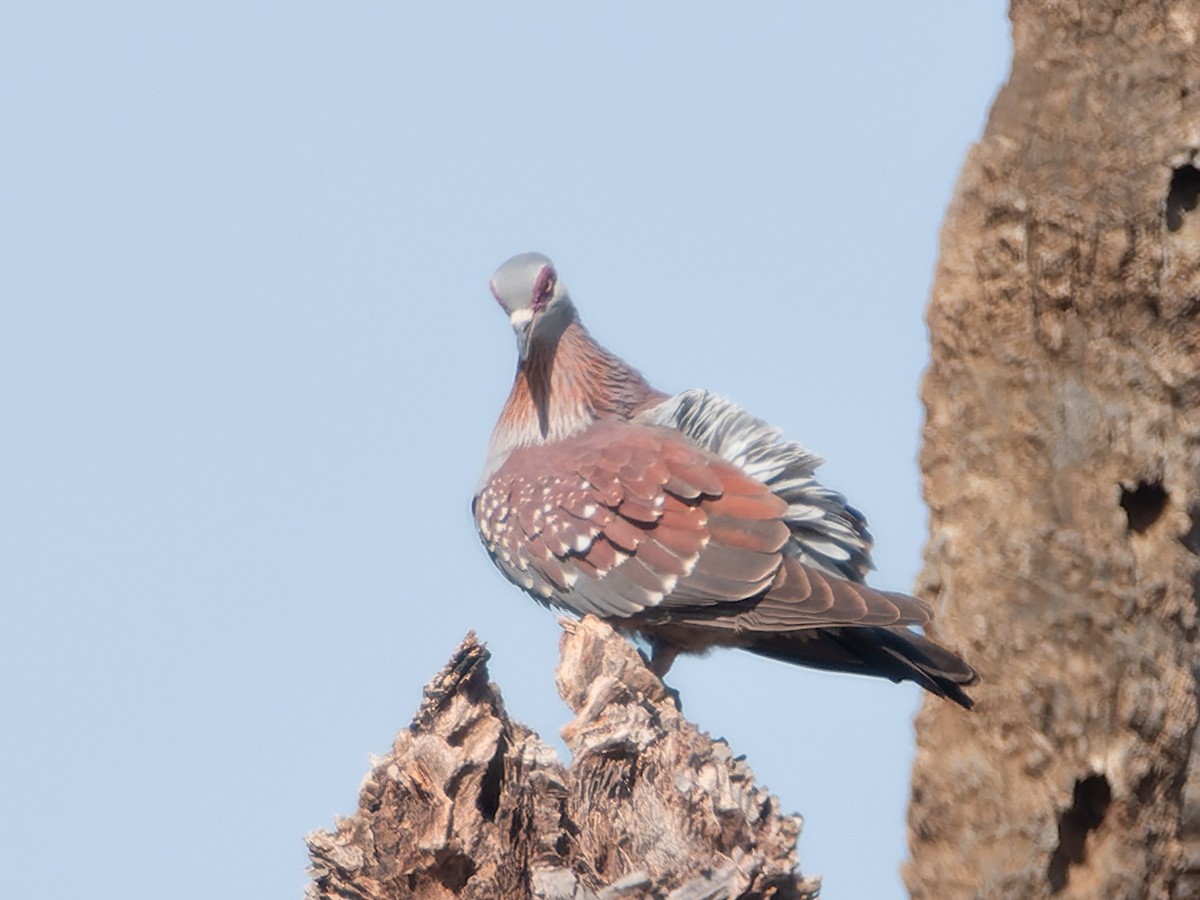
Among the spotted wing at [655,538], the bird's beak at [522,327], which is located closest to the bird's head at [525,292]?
the bird's beak at [522,327]

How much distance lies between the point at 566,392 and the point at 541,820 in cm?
320

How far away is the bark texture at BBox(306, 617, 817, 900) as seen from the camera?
14.5ft

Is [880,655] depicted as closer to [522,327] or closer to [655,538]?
[655,538]

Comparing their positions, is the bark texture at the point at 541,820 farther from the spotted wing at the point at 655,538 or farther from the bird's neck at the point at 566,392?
the bird's neck at the point at 566,392

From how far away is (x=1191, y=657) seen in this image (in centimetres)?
472

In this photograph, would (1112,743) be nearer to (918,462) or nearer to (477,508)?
(918,462)

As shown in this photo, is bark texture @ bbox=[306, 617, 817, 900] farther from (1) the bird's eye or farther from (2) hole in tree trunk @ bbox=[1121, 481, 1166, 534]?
(1) the bird's eye

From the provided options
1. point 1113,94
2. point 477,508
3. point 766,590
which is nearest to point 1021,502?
point 1113,94

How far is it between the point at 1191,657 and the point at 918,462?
0.95m

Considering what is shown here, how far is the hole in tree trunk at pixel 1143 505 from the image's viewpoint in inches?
188

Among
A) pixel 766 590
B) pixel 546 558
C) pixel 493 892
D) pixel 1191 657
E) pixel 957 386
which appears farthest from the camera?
pixel 546 558

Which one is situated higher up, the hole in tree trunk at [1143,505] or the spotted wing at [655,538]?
the spotted wing at [655,538]

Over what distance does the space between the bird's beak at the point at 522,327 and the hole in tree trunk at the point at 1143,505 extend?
299cm

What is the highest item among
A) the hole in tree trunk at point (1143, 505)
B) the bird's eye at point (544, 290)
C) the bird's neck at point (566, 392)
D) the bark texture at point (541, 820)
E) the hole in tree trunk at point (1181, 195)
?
the bird's eye at point (544, 290)
